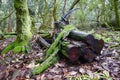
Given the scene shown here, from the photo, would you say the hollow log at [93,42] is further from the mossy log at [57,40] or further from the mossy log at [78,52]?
the mossy log at [57,40]

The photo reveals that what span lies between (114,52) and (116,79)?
1.49 meters

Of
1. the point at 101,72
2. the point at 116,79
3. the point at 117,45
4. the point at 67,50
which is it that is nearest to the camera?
the point at 116,79

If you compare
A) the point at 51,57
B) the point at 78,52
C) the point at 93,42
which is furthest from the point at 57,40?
the point at 93,42

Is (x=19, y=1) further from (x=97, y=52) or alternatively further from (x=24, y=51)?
(x=97, y=52)

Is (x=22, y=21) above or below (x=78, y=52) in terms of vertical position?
above

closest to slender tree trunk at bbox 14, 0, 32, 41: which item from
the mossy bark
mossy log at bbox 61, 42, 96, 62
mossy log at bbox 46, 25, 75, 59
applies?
the mossy bark

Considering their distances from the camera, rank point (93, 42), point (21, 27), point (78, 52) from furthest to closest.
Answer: point (21, 27) → point (93, 42) → point (78, 52)

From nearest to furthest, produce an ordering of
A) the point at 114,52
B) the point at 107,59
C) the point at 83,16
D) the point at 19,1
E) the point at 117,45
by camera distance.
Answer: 1. the point at 107,59
2. the point at 114,52
3. the point at 117,45
4. the point at 19,1
5. the point at 83,16

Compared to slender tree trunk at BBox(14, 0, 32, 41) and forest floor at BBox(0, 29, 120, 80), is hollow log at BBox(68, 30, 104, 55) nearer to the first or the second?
forest floor at BBox(0, 29, 120, 80)

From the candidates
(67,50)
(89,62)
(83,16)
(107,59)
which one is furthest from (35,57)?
(83,16)

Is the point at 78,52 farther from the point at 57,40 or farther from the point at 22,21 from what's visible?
the point at 22,21

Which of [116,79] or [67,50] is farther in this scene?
[67,50]

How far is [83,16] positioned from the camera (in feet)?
63.5

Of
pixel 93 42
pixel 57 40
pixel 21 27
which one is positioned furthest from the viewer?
pixel 21 27
